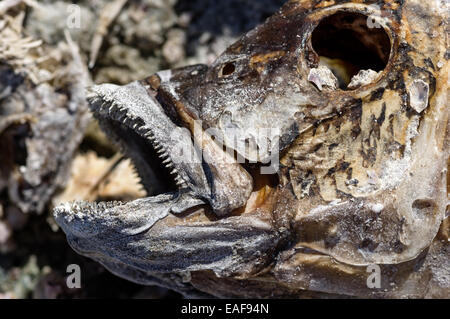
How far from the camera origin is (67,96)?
14.5 ft

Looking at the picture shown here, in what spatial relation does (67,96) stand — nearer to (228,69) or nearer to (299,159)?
(228,69)

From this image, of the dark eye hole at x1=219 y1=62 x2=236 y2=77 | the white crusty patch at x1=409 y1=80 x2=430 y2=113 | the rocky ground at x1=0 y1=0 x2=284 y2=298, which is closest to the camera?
the white crusty patch at x1=409 y1=80 x2=430 y2=113

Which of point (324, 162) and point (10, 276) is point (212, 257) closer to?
point (324, 162)

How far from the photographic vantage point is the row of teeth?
2859 millimetres

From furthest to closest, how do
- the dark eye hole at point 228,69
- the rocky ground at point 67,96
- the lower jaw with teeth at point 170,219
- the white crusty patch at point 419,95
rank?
the rocky ground at point 67,96 < the dark eye hole at point 228,69 < the lower jaw with teeth at point 170,219 < the white crusty patch at point 419,95

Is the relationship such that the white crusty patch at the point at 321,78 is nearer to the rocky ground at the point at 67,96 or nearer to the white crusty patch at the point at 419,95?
the white crusty patch at the point at 419,95

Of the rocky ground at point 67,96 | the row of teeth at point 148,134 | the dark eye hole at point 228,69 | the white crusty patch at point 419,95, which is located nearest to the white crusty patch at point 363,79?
the white crusty patch at point 419,95

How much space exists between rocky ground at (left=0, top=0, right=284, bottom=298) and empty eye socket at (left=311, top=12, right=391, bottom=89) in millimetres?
1776

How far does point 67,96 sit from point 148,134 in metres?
1.80

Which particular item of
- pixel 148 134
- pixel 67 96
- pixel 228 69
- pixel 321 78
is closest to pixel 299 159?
pixel 321 78

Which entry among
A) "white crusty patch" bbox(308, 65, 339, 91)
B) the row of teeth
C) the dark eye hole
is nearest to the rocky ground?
the row of teeth

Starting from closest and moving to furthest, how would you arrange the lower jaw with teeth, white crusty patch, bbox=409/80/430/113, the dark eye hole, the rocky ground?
white crusty patch, bbox=409/80/430/113, the lower jaw with teeth, the dark eye hole, the rocky ground

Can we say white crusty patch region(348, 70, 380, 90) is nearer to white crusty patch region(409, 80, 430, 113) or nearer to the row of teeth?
white crusty patch region(409, 80, 430, 113)

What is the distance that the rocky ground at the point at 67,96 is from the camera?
14.1ft
